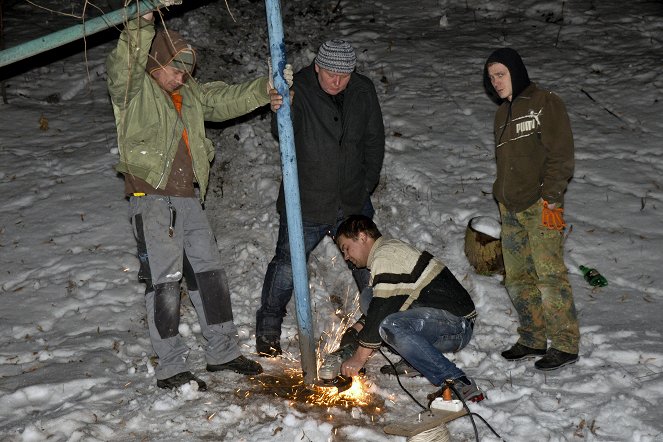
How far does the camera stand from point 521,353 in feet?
18.4

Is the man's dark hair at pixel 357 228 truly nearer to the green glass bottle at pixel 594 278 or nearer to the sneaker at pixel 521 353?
the sneaker at pixel 521 353

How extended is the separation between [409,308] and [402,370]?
1.82ft

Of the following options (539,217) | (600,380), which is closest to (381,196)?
(539,217)

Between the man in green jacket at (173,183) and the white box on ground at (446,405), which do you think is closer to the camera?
the white box on ground at (446,405)

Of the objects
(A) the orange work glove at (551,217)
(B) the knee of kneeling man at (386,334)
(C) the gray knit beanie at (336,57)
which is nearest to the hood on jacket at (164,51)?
(C) the gray knit beanie at (336,57)

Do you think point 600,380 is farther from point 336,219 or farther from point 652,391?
point 336,219

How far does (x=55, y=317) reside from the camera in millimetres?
6285

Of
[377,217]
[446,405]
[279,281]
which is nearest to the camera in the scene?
[446,405]

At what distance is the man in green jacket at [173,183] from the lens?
499 centimetres

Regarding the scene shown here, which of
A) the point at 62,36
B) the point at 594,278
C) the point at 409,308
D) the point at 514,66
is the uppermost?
the point at 62,36

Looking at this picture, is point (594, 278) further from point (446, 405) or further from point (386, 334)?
point (446, 405)

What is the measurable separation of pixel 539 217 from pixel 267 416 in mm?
2474

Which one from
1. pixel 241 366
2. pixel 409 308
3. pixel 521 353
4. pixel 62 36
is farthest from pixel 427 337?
pixel 62 36

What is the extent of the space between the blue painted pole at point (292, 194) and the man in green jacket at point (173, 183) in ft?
0.98
